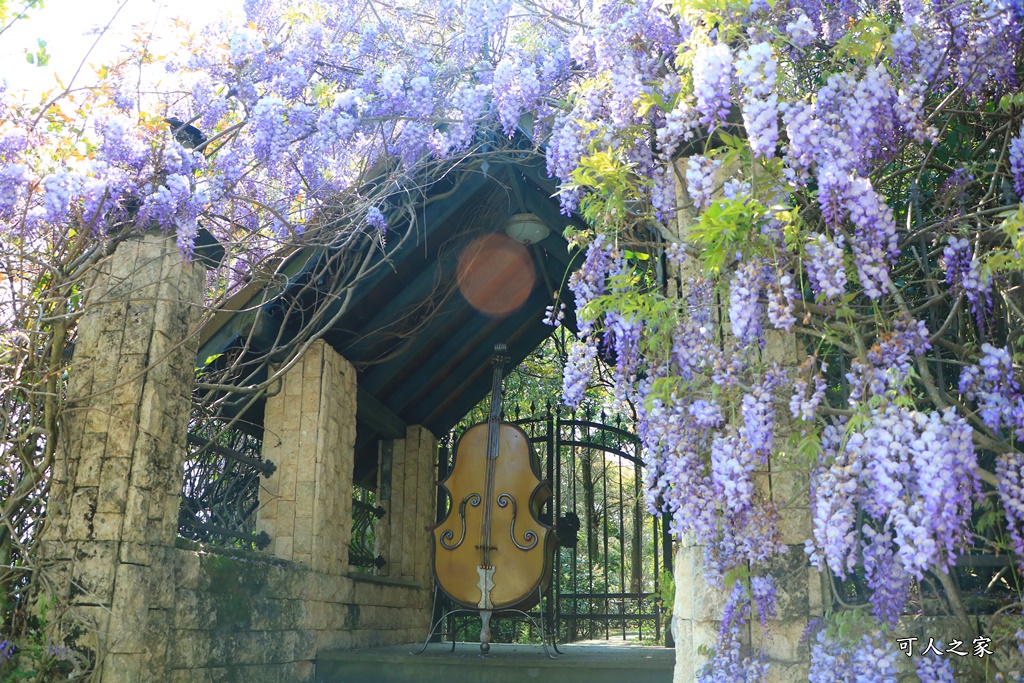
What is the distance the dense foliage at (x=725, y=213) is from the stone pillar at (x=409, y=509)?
292 cm

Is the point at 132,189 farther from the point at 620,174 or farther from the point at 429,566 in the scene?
the point at 429,566

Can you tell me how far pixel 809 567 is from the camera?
8.20ft

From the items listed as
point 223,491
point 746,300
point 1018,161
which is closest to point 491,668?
point 223,491

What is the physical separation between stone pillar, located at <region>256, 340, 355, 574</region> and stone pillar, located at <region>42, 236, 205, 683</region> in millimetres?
1392

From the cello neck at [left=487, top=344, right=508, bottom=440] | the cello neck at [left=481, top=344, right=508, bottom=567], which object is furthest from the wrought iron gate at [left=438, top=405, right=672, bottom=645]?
the cello neck at [left=487, top=344, right=508, bottom=440]

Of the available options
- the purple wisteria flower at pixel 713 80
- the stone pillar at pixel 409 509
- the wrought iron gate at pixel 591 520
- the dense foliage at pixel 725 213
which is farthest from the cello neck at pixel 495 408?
the purple wisteria flower at pixel 713 80

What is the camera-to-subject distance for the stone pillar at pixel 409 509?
6070 millimetres

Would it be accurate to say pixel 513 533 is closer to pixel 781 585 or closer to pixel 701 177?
pixel 781 585

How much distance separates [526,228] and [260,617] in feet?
8.04

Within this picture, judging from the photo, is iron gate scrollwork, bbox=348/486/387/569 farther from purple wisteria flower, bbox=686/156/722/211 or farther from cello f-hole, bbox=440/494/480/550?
purple wisteria flower, bbox=686/156/722/211

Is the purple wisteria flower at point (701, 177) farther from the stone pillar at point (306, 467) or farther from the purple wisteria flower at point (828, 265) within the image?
the stone pillar at point (306, 467)

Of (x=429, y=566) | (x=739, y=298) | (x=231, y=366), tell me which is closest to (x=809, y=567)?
(x=739, y=298)

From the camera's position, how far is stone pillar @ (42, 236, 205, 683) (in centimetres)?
272

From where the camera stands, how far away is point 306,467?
4555 millimetres
